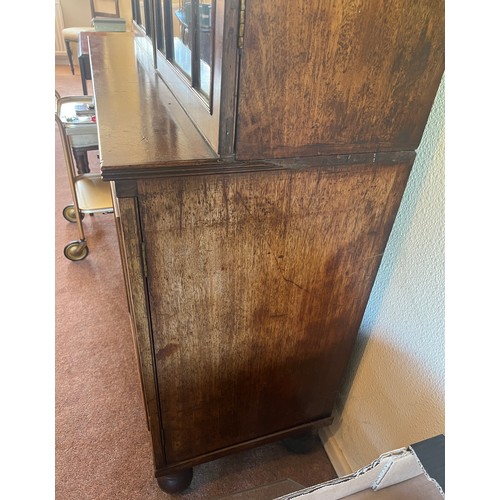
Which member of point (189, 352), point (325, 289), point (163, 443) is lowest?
point (163, 443)

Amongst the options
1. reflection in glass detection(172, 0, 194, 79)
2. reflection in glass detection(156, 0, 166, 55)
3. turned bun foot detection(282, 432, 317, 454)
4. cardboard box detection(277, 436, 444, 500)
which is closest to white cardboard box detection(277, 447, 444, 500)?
cardboard box detection(277, 436, 444, 500)

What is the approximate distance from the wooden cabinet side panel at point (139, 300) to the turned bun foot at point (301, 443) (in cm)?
45

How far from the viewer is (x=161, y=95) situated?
2.86 ft

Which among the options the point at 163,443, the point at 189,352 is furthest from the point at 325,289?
the point at 163,443

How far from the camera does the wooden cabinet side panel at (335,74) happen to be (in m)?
0.49

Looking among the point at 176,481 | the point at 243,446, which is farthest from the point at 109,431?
the point at 243,446

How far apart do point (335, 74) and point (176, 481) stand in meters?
1.07

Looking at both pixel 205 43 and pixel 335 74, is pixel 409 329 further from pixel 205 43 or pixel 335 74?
pixel 205 43

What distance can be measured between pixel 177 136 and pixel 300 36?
250mm

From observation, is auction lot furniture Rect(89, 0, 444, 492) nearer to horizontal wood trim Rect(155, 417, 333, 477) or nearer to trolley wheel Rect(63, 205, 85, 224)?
horizontal wood trim Rect(155, 417, 333, 477)

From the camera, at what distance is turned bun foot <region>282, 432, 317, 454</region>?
1.14m

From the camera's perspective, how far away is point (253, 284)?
2.36 feet

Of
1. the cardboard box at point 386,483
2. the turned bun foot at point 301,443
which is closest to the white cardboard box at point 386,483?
the cardboard box at point 386,483

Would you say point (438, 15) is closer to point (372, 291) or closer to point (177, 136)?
point (177, 136)
